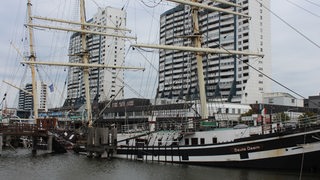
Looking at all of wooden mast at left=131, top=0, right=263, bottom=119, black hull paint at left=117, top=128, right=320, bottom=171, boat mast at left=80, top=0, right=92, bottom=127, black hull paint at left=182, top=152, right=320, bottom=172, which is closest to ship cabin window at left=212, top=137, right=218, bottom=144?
black hull paint at left=117, top=128, right=320, bottom=171

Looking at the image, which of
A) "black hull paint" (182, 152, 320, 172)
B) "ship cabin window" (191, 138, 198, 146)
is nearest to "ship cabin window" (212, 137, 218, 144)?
"ship cabin window" (191, 138, 198, 146)

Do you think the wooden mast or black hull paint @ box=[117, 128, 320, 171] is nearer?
black hull paint @ box=[117, 128, 320, 171]

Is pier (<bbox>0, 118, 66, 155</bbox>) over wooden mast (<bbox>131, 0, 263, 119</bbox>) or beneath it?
beneath

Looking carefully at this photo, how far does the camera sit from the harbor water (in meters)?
23.9

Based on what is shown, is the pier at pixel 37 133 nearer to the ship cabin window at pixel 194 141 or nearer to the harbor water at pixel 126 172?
the harbor water at pixel 126 172

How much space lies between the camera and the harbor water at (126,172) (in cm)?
2394

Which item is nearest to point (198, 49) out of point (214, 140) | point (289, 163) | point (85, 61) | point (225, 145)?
point (214, 140)

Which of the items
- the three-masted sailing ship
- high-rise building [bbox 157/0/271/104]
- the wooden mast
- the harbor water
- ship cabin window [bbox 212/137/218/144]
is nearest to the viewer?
the three-masted sailing ship

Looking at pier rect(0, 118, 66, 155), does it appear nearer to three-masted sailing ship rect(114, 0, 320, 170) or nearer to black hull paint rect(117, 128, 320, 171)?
three-masted sailing ship rect(114, 0, 320, 170)

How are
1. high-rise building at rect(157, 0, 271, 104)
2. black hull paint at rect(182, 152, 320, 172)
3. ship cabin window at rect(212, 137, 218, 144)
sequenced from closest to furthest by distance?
1. black hull paint at rect(182, 152, 320, 172)
2. ship cabin window at rect(212, 137, 218, 144)
3. high-rise building at rect(157, 0, 271, 104)

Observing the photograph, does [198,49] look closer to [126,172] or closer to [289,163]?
[126,172]

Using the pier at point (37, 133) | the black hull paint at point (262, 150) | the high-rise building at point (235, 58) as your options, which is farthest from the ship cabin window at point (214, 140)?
the high-rise building at point (235, 58)

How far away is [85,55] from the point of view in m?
47.8

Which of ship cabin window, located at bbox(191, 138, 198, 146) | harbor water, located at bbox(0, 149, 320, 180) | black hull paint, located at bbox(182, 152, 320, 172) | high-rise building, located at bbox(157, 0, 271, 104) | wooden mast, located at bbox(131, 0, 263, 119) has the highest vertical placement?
high-rise building, located at bbox(157, 0, 271, 104)
